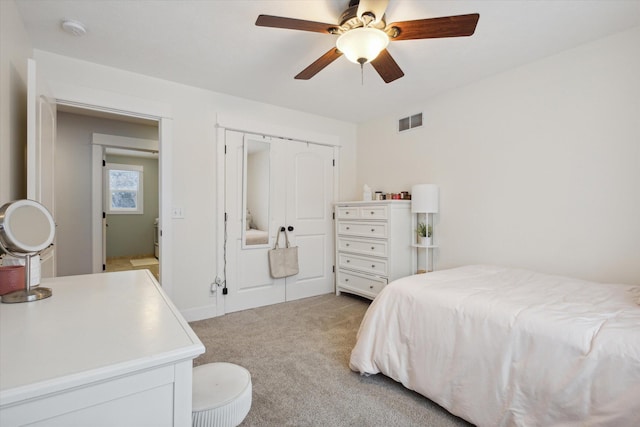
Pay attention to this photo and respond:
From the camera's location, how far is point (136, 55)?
246 cm

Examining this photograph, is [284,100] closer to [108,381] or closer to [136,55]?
[136,55]

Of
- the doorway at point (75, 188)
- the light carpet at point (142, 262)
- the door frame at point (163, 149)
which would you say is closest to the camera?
the door frame at point (163, 149)

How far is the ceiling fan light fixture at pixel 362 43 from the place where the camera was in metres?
1.71

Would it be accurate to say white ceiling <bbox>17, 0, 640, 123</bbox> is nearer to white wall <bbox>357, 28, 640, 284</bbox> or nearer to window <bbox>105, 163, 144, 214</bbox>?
white wall <bbox>357, 28, 640, 284</bbox>

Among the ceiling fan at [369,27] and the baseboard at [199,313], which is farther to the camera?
the baseboard at [199,313]

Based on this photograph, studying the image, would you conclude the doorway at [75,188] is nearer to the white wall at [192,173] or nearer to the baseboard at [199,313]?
the white wall at [192,173]

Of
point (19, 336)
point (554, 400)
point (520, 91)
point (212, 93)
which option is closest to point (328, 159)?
point (212, 93)

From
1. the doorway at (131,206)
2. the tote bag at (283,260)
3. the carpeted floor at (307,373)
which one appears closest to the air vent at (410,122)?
the tote bag at (283,260)

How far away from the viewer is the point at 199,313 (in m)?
3.11

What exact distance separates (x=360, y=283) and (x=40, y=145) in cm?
310

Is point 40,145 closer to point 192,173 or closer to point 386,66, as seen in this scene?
point 192,173

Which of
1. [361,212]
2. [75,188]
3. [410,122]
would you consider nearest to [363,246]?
[361,212]

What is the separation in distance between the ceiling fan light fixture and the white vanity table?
5.45 feet

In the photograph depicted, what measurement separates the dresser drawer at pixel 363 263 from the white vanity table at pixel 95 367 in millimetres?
2644
